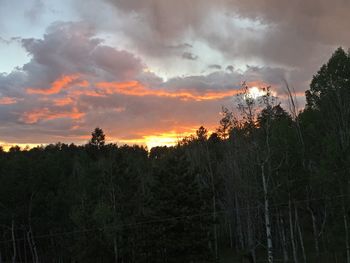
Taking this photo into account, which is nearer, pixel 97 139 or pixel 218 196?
pixel 218 196

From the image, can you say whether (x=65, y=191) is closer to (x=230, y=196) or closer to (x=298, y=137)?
(x=230, y=196)

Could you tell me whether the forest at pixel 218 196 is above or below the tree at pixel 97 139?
below

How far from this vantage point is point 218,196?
6162cm

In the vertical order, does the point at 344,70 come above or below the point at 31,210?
above

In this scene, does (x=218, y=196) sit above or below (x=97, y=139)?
below

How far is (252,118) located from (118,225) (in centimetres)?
1711

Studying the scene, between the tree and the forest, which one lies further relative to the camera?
the tree

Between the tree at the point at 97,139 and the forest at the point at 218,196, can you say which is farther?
the tree at the point at 97,139

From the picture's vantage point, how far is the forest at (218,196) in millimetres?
33188

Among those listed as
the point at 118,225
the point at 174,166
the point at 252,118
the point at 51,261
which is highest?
the point at 252,118

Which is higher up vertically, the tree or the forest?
the tree

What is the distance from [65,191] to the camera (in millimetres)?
65438

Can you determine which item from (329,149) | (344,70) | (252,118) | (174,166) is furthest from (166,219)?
(344,70)

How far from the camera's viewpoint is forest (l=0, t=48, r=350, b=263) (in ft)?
109
